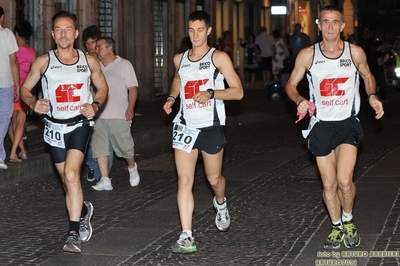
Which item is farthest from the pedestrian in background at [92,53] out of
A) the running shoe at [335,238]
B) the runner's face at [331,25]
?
the running shoe at [335,238]

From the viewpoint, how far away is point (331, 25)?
7.51 meters

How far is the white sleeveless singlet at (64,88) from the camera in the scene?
7.87 m

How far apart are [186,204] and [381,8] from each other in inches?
3358

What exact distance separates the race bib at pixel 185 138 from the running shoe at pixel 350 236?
1.37 metres

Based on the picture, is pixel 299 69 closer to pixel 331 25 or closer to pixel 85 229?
pixel 331 25

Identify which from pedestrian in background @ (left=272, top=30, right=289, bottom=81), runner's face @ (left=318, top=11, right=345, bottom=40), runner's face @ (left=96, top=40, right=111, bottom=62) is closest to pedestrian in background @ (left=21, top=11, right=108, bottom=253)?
runner's face @ (left=318, top=11, right=345, bottom=40)

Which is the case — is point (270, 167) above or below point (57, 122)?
below

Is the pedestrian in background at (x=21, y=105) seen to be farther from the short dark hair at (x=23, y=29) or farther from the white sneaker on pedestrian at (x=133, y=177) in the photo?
the white sneaker on pedestrian at (x=133, y=177)

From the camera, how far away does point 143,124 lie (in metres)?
17.7

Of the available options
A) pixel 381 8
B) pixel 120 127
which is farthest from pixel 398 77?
pixel 381 8

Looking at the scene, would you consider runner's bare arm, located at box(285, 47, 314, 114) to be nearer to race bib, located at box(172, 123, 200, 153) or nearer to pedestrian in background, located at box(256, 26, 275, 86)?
race bib, located at box(172, 123, 200, 153)

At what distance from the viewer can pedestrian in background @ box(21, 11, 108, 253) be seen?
25.7 ft

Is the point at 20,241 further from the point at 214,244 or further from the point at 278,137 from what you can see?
the point at 278,137

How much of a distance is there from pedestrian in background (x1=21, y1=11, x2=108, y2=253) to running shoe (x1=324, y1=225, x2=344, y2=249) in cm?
197
